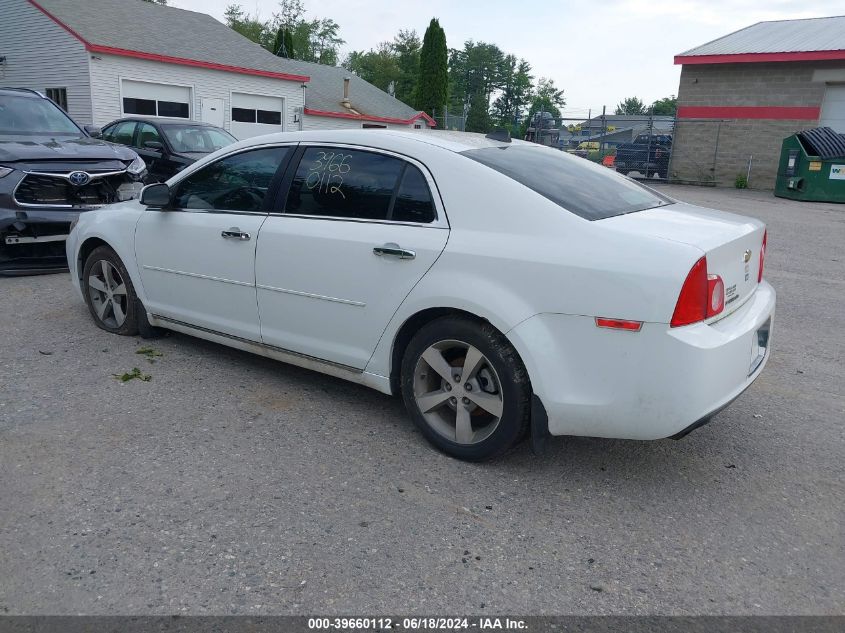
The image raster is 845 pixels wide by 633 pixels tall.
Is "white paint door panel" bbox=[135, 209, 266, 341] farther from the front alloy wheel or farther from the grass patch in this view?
the front alloy wheel

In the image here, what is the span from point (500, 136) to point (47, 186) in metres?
5.34

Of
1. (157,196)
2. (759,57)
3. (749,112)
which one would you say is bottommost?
(157,196)

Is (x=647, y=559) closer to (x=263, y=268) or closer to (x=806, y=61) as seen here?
(x=263, y=268)

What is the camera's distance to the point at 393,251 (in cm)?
354

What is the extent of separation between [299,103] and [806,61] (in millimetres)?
18459

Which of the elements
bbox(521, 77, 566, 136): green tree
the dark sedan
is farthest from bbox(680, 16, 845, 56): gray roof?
bbox(521, 77, 566, 136): green tree

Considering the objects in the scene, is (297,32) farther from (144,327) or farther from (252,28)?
(144,327)

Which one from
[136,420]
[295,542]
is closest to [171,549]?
[295,542]

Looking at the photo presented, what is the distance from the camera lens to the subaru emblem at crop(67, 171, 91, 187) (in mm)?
7387

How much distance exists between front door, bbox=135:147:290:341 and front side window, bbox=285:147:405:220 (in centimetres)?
24

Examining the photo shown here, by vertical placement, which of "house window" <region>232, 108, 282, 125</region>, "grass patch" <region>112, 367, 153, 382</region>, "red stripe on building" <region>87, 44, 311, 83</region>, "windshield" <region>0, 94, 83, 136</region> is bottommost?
"grass patch" <region>112, 367, 153, 382</region>

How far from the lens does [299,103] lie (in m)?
28.2

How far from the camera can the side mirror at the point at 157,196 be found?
4688 millimetres

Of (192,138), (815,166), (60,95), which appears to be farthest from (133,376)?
(60,95)
